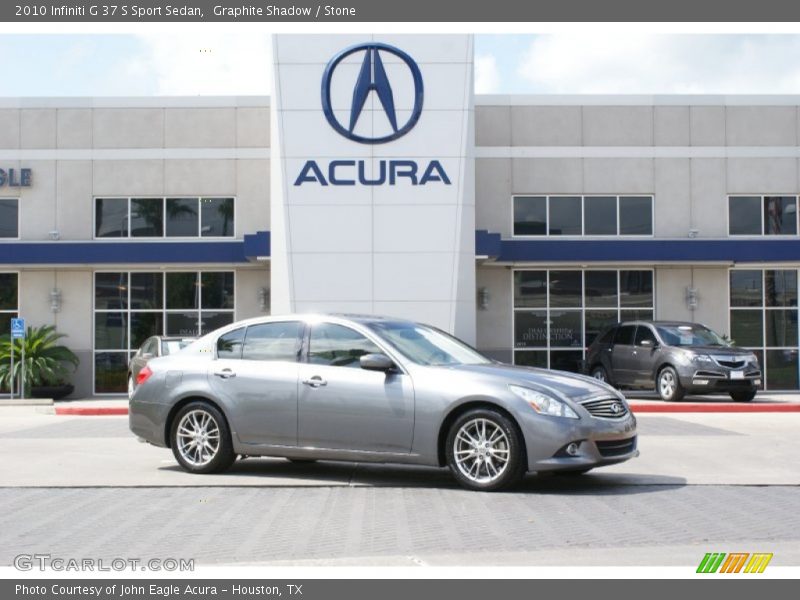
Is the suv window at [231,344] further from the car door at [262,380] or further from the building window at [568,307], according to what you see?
the building window at [568,307]

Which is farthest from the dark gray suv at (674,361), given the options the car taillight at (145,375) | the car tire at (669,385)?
the car taillight at (145,375)

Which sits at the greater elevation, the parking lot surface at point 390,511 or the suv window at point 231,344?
the suv window at point 231,344

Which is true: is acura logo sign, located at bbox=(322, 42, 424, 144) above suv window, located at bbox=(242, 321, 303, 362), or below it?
above

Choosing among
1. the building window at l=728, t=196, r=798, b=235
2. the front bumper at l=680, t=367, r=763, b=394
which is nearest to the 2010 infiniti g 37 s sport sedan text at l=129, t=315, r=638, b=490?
the front bumper at l=680, t=367, r=763, b=394

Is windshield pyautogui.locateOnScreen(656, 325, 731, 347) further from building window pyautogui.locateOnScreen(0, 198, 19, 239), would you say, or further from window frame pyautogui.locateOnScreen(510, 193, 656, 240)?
building window pyautogui.locateOnScreen(0, 198, 19, 239)

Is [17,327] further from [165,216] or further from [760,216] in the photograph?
[760,216]

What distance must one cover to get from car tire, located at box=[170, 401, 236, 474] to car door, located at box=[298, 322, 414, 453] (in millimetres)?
909

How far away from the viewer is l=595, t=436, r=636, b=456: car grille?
31.9 ft

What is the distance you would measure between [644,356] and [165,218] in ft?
40.5

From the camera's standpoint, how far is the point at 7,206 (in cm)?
2742

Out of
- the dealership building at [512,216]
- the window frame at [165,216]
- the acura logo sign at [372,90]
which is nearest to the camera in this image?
the acura logo sign at [372,90]

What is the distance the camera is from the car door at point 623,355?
924 inches

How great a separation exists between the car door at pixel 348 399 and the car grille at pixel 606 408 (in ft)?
5.35

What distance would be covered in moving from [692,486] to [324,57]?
669 inches
